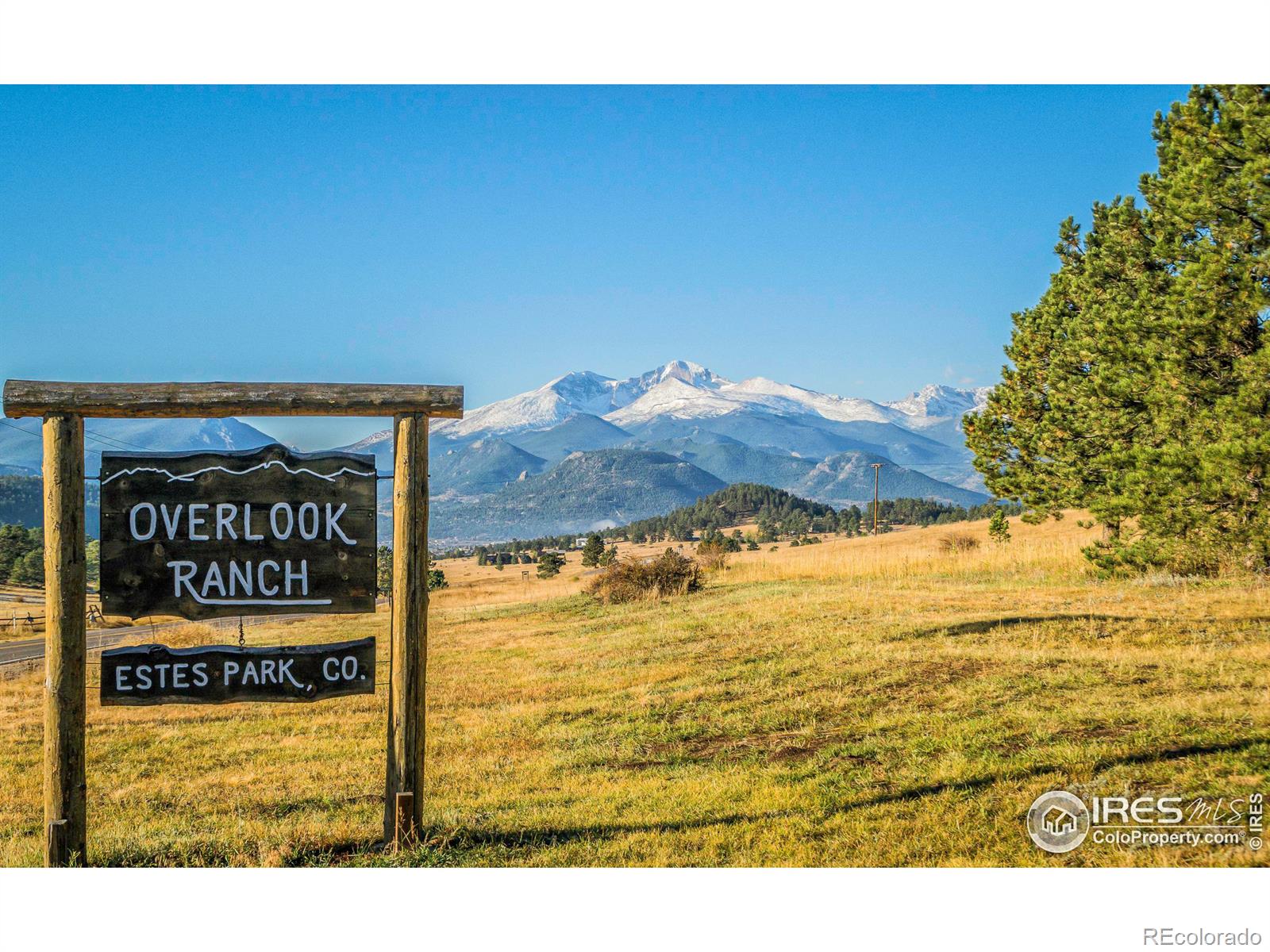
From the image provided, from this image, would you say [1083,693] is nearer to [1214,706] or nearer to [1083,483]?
[1214,706]

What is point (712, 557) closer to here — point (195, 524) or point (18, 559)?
point (195, 524)

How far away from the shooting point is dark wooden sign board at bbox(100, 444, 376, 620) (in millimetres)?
5996

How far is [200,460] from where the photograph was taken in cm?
608

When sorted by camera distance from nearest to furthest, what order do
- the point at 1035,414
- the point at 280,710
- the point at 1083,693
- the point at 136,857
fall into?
the point at 136,857
the point at 1083,693
the point at 280,710
the point at 1035,414

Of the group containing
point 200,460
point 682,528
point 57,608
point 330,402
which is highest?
point 330,402

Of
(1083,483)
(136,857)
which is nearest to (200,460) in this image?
(136,857)

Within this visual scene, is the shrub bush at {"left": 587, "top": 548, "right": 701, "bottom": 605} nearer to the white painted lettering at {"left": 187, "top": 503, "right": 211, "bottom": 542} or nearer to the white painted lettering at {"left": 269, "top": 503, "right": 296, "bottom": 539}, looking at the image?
the white painted lettering at {"left": 269, "top": 503, "right": 296, "bottom": 539}

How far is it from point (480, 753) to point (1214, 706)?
7.30 meters

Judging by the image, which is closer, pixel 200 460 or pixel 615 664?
pixel 200 460

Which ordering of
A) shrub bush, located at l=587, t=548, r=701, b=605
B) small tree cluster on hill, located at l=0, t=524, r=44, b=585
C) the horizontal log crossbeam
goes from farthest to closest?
small tree cluster on hill, located at l=0, t=524, r=44, b=585
shrub bush, located at l=587, t=548, r=701, b=605
the horizontal log crossbeam

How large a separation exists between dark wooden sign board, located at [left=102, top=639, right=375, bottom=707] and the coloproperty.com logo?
4.90 metres

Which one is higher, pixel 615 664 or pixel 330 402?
pixel 330 402

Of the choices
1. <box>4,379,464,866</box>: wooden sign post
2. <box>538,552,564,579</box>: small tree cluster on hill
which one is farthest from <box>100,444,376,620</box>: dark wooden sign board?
<box>538,552,564,579</box>: small tree cluster on hill

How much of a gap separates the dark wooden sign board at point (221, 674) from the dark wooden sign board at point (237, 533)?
0.91 feet
